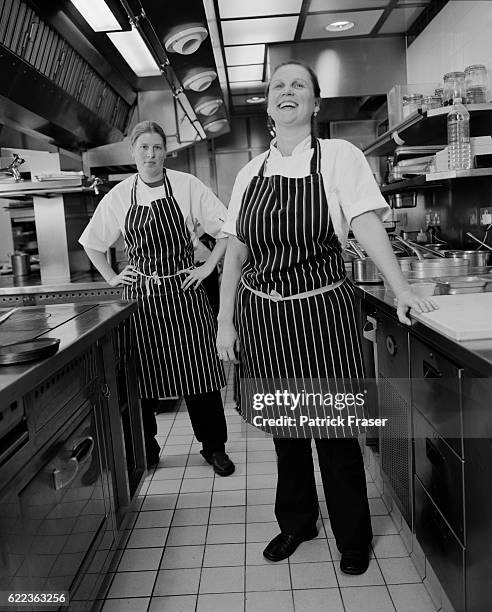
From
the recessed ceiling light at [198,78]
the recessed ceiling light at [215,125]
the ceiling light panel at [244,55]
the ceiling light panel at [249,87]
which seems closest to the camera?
the recessed ceiling light at [198,78]

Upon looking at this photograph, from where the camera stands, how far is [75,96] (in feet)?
13.2

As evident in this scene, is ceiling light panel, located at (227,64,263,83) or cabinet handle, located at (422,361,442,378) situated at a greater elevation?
ceiling light panel, located at (227,64,263,83)

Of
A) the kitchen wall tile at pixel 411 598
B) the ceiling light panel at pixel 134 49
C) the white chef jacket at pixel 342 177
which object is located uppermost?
the ceiling light panel at pixel 134 49

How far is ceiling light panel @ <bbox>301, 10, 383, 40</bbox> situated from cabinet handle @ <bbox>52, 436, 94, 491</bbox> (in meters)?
3.99

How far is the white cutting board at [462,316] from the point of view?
1383 millimetres

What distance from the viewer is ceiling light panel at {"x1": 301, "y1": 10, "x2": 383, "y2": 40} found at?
466 centimetres

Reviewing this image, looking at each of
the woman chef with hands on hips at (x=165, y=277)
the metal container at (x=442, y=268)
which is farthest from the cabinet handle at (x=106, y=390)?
the metal container at (x=442, y=268)

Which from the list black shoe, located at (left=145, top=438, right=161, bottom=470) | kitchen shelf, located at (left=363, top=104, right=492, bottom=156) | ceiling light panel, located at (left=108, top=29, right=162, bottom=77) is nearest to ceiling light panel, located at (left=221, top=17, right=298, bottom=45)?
ceiling light panel, located at (left=108, top=29, right=162, bottom=77)

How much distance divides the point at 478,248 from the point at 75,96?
8.76 feet

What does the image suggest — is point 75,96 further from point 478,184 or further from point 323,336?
point 323,336

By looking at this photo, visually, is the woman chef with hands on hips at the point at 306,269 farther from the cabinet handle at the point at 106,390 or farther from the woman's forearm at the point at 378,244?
the cabinet handle at the point at 106,390

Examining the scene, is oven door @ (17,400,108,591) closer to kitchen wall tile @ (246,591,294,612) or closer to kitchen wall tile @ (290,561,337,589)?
kitchen wall tile @ (246,591,294,612)

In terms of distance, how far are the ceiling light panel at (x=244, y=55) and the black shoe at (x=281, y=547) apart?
437cm

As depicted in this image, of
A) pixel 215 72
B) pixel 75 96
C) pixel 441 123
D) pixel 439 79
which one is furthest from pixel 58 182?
pixel 439 79
